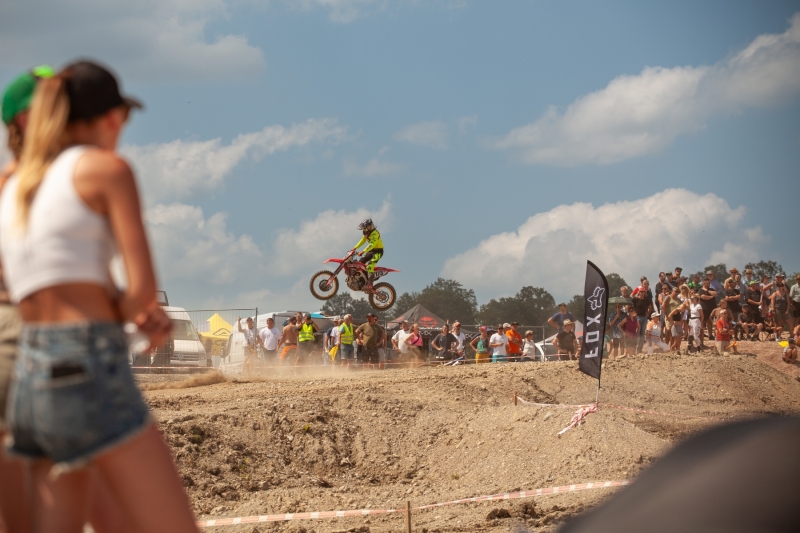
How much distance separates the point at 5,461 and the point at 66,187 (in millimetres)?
967

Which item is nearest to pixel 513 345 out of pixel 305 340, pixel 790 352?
pixel 305 340

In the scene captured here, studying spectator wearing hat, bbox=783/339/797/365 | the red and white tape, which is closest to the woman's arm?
the red and white tape

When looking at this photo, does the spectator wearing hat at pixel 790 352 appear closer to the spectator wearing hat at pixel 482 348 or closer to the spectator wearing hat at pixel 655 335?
the spectator wearing hat at pixel 655 335

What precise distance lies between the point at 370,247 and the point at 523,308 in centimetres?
7428

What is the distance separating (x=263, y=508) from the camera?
7609mm

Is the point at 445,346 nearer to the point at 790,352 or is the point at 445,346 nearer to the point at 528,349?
the point at 528,349

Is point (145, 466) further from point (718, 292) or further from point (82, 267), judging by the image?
point (718, 292)

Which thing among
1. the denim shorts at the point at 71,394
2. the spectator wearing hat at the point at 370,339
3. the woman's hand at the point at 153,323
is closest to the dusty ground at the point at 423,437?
the spectator wearing hat at the point at 370,339

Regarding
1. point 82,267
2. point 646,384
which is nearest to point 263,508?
point 82,267

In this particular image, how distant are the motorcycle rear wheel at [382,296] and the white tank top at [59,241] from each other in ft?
51.7

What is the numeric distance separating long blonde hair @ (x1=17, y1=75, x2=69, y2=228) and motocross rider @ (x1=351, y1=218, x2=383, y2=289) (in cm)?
1515

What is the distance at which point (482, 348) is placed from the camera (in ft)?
62.3

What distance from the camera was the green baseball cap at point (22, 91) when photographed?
2.43 m

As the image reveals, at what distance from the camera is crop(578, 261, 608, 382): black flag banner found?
11406 millimetres
